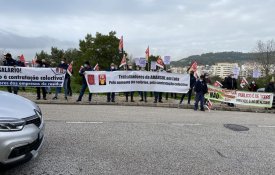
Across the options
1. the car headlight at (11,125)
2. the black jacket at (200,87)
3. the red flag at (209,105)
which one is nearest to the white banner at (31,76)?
the black jacket at (200,87)

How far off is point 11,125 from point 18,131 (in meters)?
0.12

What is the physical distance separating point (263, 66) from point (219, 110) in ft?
140

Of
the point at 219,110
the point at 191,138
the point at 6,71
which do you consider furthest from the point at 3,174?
the point at 219,110

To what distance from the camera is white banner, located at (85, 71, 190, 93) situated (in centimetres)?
1274

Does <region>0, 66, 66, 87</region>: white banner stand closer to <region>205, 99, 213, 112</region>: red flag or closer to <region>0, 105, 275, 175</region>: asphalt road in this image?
<region>0, 105, 275, 175</region>: asphalt road

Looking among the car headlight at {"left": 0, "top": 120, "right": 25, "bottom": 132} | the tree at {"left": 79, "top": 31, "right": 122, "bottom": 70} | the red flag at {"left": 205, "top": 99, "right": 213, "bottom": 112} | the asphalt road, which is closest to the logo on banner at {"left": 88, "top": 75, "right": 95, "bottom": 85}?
the asphalt road

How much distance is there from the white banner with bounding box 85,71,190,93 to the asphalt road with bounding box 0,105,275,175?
4065mm

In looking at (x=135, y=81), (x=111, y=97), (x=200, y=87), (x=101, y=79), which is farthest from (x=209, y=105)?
(x=101, y=79)

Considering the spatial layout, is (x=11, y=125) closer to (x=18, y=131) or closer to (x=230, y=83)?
(x=18, y=131)

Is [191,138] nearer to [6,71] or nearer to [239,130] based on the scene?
[239,130]

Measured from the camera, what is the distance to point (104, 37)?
4644 cm

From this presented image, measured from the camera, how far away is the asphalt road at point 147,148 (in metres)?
4.59

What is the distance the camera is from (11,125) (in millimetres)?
3539

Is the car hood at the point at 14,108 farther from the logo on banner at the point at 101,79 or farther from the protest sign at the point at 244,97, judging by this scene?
the protest sign at the point at 244,97
